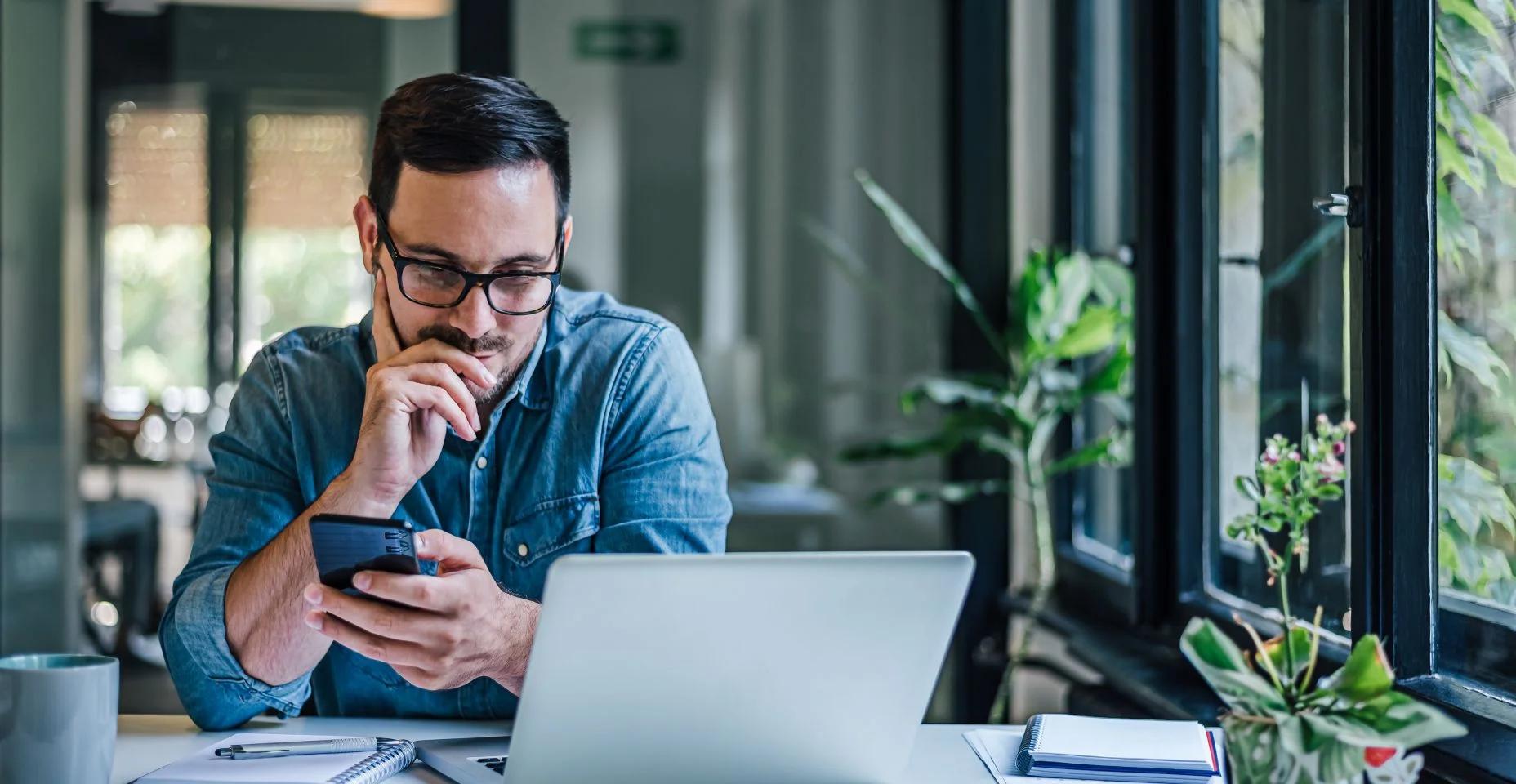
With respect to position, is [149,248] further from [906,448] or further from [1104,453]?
[1104,453]

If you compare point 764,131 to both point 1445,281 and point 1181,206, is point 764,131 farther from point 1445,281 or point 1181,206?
point 1445,281

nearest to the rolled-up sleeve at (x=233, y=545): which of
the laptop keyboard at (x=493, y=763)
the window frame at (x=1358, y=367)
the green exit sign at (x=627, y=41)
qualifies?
the laptop keyboard at (x=493, y=763)

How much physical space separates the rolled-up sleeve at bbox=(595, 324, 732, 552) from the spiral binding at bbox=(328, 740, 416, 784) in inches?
15.8

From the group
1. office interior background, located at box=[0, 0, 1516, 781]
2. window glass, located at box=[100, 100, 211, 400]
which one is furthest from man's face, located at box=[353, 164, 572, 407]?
window glass, located at box=[100, 100, 211, 400]

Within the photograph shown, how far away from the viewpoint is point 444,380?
5.04 feet

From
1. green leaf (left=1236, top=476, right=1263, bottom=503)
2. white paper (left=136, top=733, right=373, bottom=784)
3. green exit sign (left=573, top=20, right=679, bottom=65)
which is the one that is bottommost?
white paper (left=136, top=733, right=373, bottom=784)

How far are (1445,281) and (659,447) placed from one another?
3.07 ft

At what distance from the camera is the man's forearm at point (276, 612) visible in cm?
145

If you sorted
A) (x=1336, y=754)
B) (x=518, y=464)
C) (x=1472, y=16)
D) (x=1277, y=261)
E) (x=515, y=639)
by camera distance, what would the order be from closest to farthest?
(x=1336, y=754) < (x=515, y=639) < (x=1472, y=16) < (x=518, y=464) < (x=1277, y=261)

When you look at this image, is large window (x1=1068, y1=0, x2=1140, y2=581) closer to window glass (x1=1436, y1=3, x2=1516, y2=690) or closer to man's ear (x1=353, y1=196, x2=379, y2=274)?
window glass (x1=1436, y1=3, x2=1516, y2=690)

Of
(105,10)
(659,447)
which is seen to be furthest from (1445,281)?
(105,10)

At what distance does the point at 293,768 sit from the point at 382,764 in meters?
0.08

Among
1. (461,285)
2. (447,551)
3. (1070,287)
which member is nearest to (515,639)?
(447,551)

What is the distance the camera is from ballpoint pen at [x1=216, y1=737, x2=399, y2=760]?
123 centimetres
